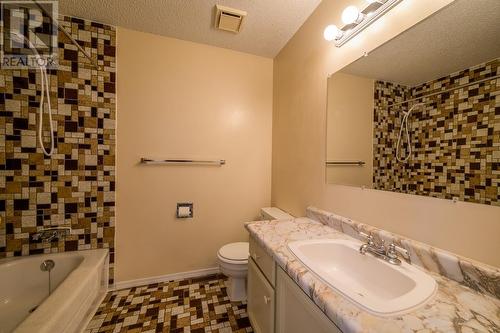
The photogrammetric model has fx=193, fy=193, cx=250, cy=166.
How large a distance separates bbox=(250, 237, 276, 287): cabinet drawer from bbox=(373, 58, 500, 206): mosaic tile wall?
726 millimetres

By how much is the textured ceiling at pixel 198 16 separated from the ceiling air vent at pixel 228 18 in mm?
37

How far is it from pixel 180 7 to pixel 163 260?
87.1 inches

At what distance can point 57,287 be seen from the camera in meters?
1.22

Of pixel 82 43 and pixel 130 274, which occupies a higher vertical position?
pixel 82 43

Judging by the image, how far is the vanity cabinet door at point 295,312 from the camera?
668 mm

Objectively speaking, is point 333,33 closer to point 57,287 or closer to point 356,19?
point 356,19

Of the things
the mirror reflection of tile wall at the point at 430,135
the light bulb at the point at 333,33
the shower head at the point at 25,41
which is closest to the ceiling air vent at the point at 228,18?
the light bulb at the point at 333,33

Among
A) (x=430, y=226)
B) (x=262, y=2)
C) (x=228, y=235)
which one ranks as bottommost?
(x=228, y=235)

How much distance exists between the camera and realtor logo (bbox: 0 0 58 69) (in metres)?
1.44

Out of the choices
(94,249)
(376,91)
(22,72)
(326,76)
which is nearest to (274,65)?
(326,76)

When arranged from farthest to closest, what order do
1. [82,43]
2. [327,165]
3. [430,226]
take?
[82,43] < [327,165] < [430,226]

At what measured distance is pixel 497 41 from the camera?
64cm

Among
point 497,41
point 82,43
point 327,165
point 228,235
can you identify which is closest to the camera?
point 497,41

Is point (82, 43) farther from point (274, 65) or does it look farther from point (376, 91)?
point (376, 91)
